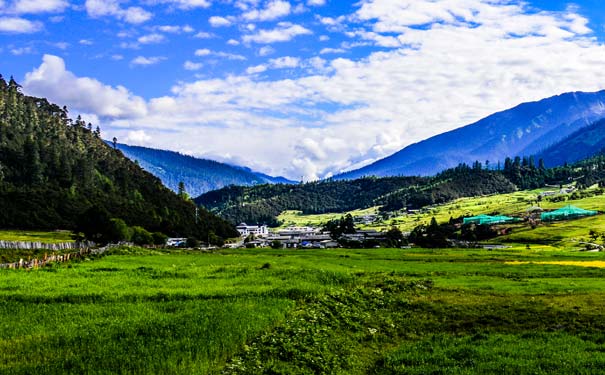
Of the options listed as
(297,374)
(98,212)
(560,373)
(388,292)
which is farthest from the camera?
(98,212)

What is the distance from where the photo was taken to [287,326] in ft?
88.2

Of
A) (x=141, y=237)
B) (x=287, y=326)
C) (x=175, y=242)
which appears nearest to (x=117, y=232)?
(x=141, y=237)

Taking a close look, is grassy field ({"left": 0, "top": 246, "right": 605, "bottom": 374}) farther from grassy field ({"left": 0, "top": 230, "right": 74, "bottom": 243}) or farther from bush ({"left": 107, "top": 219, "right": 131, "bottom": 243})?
grassy field ({"left": 0, "top": 230, "right": 74, "bottom": 243})

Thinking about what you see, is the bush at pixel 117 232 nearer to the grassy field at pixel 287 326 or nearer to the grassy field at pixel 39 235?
the grassy field at pixel 39 235

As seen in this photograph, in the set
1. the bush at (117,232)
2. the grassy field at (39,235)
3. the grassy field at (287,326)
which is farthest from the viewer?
the grassy field at (39,235)

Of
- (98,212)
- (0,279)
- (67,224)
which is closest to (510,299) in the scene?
(0,279)

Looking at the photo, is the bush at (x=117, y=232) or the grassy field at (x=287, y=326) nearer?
the grassy field at (x=287, y=326)

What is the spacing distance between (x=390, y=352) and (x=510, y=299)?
16.5 metres

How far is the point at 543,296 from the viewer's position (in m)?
41.8

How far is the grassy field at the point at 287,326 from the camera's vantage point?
69.5ft

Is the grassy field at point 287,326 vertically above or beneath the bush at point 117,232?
beneath

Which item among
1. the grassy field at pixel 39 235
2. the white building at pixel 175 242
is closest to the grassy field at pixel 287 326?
the grassy field at pixel 39 235

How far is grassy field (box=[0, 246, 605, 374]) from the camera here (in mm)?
21188

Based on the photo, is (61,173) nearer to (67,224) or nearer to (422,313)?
(67,224)
